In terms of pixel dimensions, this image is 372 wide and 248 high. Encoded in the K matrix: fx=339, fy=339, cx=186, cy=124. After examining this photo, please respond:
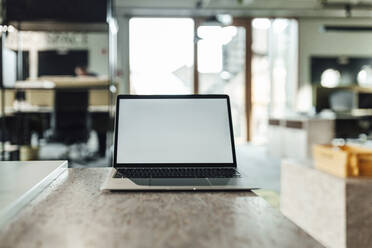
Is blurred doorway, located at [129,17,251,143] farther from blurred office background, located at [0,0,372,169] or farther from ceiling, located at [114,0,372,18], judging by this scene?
ceiling, located at [114,0,372,18]

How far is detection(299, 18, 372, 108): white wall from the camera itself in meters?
7.68

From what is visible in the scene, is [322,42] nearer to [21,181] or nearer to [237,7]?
[237,7]

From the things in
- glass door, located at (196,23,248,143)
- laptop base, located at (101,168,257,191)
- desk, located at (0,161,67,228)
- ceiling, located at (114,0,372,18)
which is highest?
ceiling, located at (114,0,372,18)

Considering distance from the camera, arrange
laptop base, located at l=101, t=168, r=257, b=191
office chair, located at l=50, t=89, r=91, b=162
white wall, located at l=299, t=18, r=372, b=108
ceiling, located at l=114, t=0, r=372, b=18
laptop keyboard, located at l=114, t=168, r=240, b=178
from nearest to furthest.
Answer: laptop base, located at l=101, t=168, r=257, b=191 < laptop keyboard, located at l=114, t=168, r=240, b=178 < office chair, located at l=50, t=89, r=91, b=162 < ceiling, located at l=114, t=0, r=372, b=18 < white wall, located at l=299, t=18, r=372, b=108

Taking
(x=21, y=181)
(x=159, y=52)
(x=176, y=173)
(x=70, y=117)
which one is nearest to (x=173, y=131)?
(x=176, y=173)

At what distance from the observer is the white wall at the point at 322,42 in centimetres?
768

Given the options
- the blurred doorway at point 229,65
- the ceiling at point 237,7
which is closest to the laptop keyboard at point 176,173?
the ceiling at point 237,7

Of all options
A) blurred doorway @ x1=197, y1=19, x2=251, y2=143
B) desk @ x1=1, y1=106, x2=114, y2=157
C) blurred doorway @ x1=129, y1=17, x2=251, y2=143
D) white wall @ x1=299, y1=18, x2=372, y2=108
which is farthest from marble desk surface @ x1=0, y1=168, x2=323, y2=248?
white wall @ x1=299, y1=18, x2=372, y2=108

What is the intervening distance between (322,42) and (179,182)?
25.8 feet

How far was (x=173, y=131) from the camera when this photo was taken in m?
0.97

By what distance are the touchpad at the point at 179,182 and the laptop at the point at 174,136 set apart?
58 millimetres

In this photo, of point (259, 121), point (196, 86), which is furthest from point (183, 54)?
point (259, 121)

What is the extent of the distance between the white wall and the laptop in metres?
7.24

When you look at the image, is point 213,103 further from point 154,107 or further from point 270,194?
point 270,194
